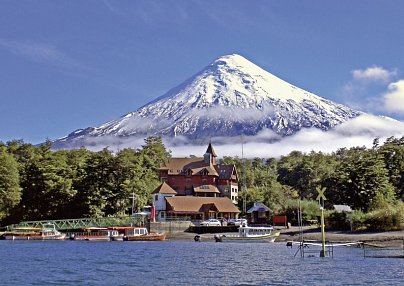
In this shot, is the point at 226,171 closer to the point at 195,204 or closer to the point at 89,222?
the point at 195,204

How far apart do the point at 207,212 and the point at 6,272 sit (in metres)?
56.6

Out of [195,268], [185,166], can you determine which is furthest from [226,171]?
[195,268]

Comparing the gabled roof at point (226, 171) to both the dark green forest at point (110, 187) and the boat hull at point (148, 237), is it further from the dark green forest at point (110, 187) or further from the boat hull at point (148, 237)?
the boat hull at point (148, 237)

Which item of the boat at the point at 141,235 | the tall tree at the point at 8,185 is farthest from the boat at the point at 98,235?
the tall tree at the point at 8,185

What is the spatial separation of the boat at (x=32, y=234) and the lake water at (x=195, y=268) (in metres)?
23.7

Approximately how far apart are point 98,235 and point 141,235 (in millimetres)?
5616

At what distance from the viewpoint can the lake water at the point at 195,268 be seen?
30.8 meters

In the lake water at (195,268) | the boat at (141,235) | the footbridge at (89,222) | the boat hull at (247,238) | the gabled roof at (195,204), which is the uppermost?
the gabled roof at (195,204)

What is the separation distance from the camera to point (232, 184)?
109m

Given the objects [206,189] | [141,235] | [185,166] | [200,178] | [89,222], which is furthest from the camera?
[185,166]

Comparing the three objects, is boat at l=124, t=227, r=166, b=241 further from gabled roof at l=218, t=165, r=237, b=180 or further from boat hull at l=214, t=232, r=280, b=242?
gabled roof at l=218, t=165, r=237, b=180

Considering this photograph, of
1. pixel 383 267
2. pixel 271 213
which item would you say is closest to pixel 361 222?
pixel 271 213

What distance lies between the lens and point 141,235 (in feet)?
240

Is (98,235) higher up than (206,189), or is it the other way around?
(206,189)
